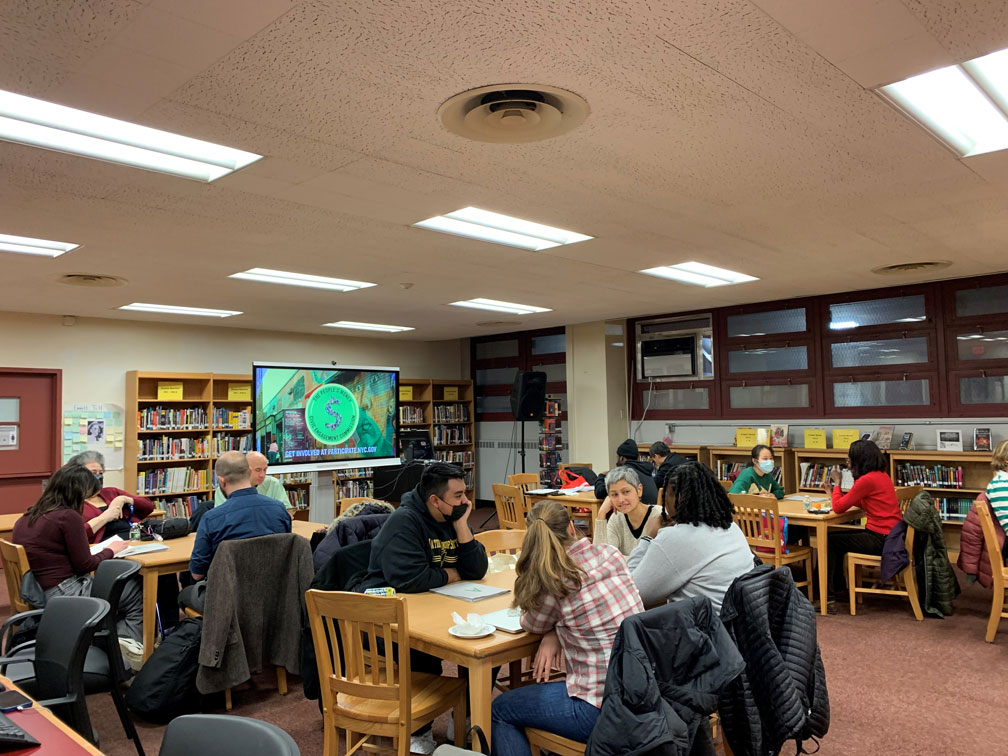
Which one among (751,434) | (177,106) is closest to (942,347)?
(751,434)

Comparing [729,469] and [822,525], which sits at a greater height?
[729,469]

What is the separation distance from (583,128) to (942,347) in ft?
19.8

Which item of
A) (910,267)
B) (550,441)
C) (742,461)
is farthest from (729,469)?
(910,267)

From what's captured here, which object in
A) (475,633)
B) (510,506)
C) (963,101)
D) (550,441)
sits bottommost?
(510,506)

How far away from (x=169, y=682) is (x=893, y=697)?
3709 mm

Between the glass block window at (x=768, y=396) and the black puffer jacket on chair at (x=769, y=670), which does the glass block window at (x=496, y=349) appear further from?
the black puffer jacket on chair at (x=769, y=670)

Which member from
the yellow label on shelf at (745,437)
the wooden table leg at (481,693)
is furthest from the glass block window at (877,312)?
the wooden table leg at (481,693)

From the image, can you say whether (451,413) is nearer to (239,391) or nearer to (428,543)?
(239,391)

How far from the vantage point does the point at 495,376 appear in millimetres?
11625

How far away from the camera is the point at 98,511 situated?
4891 mm

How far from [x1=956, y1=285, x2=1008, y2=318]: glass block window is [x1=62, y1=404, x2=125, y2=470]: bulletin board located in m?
9.18

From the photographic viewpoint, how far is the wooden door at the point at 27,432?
25.0 feet

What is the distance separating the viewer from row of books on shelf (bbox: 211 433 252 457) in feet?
28.5

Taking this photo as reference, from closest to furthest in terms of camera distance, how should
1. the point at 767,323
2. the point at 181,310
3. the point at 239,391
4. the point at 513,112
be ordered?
1. the point at 513,112
2. the point at 181,310
3. the point at 767,323
4. the point at 239,391
